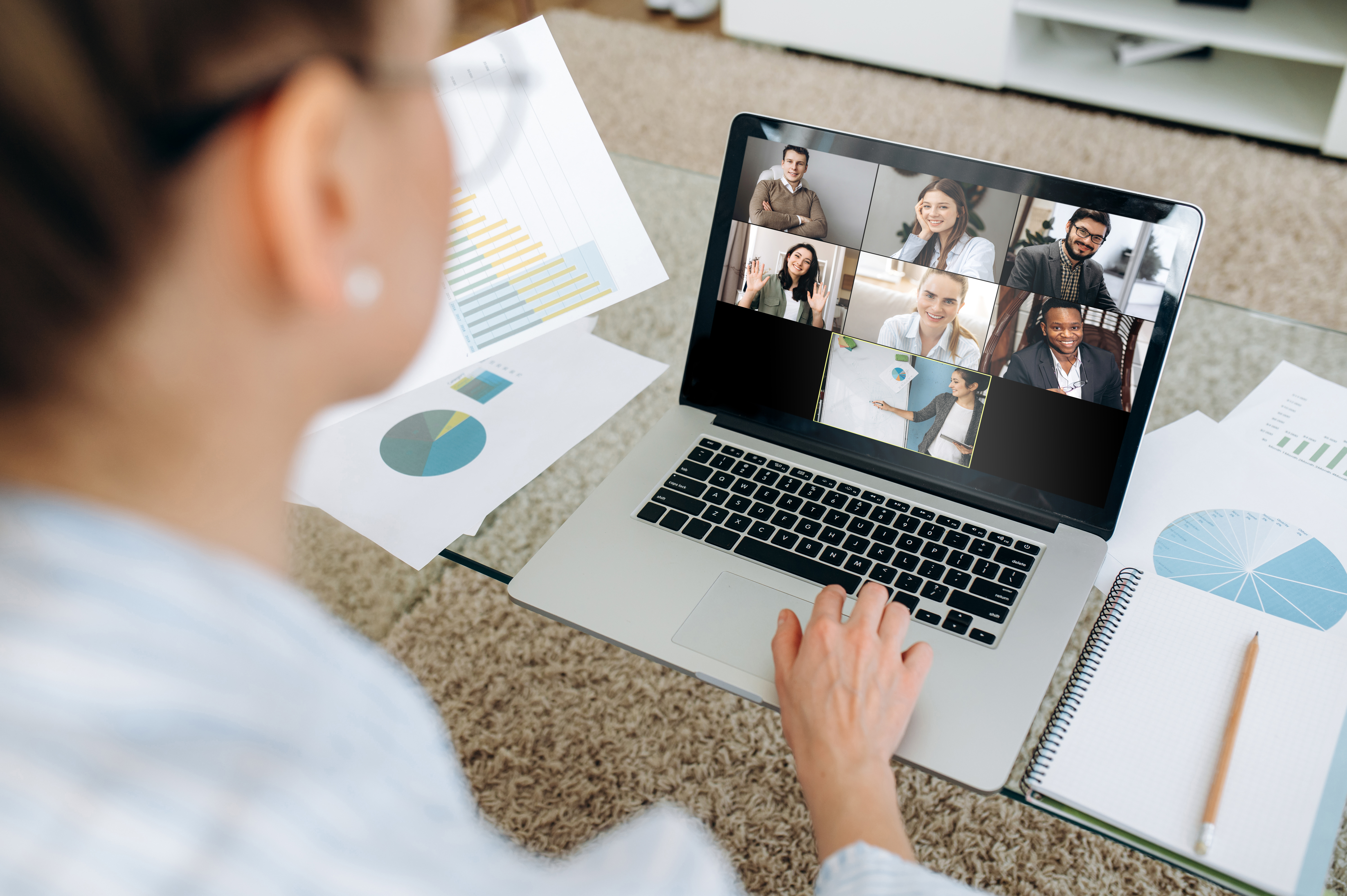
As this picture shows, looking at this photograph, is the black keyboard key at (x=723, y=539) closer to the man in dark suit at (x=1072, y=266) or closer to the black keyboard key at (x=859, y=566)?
the black keyboard key at (x=859, y=566)

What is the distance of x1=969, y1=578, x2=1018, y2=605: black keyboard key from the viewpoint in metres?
0.72

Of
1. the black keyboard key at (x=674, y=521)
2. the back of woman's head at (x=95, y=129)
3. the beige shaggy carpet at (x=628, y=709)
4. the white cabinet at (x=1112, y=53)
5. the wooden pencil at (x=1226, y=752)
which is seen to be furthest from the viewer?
the white cabinet at (x=1112, y=53)

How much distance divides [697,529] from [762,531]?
0.06 m

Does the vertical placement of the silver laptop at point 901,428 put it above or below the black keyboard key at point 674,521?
above

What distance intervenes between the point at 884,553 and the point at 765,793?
490mm

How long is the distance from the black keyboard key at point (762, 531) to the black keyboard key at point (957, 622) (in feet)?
0.52

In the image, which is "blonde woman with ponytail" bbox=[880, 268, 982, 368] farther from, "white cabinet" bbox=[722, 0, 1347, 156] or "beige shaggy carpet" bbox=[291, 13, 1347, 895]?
"white cabinet" bbox=[722, 0, 1347, 156]

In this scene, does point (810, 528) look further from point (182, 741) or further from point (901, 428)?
point (182, 741)

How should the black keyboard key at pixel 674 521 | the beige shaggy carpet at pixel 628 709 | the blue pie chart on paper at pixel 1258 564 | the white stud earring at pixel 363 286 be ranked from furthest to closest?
the beige shaggy carpet at pixel 628 709
the black keyboard key at pixel 674 521
the blue pie chart on paper at pixel 1258 564
the white stud earring at pixel 363 286

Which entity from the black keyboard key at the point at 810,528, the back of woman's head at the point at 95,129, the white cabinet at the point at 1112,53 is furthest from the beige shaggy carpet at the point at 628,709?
the white cabinet at the point at 1112,53

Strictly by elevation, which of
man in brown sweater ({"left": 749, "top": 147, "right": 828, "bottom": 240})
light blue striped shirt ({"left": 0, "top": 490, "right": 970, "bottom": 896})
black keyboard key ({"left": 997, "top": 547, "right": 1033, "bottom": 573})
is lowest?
black keyboard key ({"left": 997, "top": 547, "right": 1033, "bottom": 573})

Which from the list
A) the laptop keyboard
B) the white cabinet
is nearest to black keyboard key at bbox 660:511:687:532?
the laptop keyboard

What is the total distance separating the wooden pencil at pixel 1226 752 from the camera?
1.83 ft

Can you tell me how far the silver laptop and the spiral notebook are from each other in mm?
42
